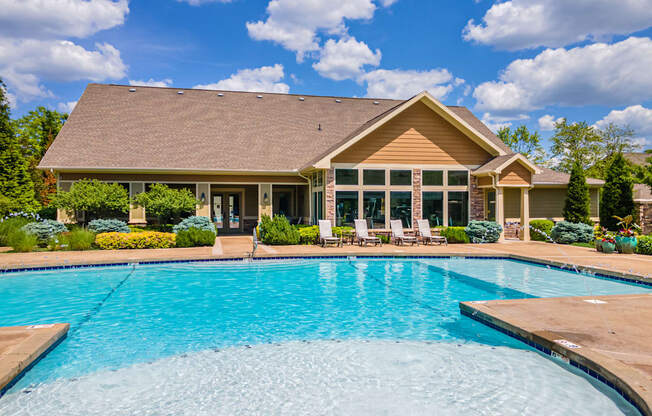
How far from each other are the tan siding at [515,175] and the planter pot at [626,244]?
4.11 m

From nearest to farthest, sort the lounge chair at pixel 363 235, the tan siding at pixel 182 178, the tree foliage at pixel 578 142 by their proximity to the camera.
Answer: the lounge chair at pixel 363 235 → the tan siding at pixel 182 178 → the tree foliage at pixel 578 142

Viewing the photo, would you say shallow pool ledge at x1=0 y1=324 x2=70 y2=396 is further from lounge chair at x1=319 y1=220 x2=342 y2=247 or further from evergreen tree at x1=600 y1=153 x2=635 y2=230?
evergreen tree at x1=600 y1=153 x2=635 y2=230

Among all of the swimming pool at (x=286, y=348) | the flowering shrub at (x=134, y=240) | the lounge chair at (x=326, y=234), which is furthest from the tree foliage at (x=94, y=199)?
the lounge chair at (x=326, y=234)

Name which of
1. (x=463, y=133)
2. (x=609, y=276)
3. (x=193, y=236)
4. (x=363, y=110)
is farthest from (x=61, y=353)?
(x=363, y=110)

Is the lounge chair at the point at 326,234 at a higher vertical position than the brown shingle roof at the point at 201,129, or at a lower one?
lower

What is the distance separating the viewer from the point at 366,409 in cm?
429

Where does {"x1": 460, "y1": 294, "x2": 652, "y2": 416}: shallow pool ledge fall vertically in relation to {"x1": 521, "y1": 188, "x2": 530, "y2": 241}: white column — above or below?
below

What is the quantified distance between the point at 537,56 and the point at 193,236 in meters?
25.2

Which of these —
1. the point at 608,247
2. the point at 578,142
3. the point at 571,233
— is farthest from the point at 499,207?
the point at 578,142

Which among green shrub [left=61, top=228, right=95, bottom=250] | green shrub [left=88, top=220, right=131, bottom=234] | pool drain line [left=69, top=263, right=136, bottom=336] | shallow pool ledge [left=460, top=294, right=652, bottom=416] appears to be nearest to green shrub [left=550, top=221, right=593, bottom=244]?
shallow pool ledge [left=460, top=294, right=652, bottom=416]

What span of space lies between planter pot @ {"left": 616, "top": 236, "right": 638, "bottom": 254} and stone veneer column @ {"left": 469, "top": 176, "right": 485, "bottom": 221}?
16.5 feet

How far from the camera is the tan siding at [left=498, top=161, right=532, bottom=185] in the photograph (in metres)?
16.6

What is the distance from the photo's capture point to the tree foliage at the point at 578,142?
36.5 meters

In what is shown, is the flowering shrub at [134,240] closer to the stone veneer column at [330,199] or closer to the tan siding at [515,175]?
the stone veneer column at [330,199]
